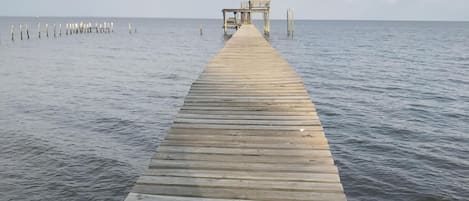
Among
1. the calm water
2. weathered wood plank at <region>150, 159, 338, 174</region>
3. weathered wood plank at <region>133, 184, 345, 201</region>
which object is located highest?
weathered wood plank at <region>150, 159, 338, 174</region>

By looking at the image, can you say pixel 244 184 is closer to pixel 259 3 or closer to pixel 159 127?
pixel 159 127

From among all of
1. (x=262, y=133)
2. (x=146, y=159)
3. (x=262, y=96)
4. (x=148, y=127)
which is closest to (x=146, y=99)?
(x=148, y=127)

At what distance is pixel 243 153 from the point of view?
5793 millimetres

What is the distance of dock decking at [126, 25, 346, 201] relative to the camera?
4672mm

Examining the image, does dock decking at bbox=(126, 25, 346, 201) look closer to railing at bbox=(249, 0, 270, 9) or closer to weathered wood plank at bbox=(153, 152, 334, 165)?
weathered wood plank at bbox=(153, 152, 334, 165)

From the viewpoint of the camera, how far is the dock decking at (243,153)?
15.3 feet

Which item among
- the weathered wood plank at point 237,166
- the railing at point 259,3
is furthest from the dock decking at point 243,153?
the railing at point 259,3

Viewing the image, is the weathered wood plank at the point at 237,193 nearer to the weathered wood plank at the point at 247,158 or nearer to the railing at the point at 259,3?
the weathered wood plank at the point at 247,158

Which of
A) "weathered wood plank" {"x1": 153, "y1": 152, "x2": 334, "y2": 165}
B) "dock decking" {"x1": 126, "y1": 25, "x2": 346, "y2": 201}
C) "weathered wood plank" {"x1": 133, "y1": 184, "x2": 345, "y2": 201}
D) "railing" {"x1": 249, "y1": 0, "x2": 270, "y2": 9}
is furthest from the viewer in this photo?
"railing" {"x1": 249, "y1": 0, "x2": 270, "y2": 9}

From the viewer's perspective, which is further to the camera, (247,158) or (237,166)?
(247,158)

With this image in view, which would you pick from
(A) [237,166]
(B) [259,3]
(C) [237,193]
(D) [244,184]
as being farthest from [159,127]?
(B) [259,3]

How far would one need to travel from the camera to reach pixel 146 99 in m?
20.1

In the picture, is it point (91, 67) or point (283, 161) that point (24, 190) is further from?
point (91, 67)

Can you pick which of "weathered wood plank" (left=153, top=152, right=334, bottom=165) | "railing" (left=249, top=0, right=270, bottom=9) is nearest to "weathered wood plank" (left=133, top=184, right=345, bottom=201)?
"weathered wood plank" (left=153, top=152, right=334, bottom=165)
